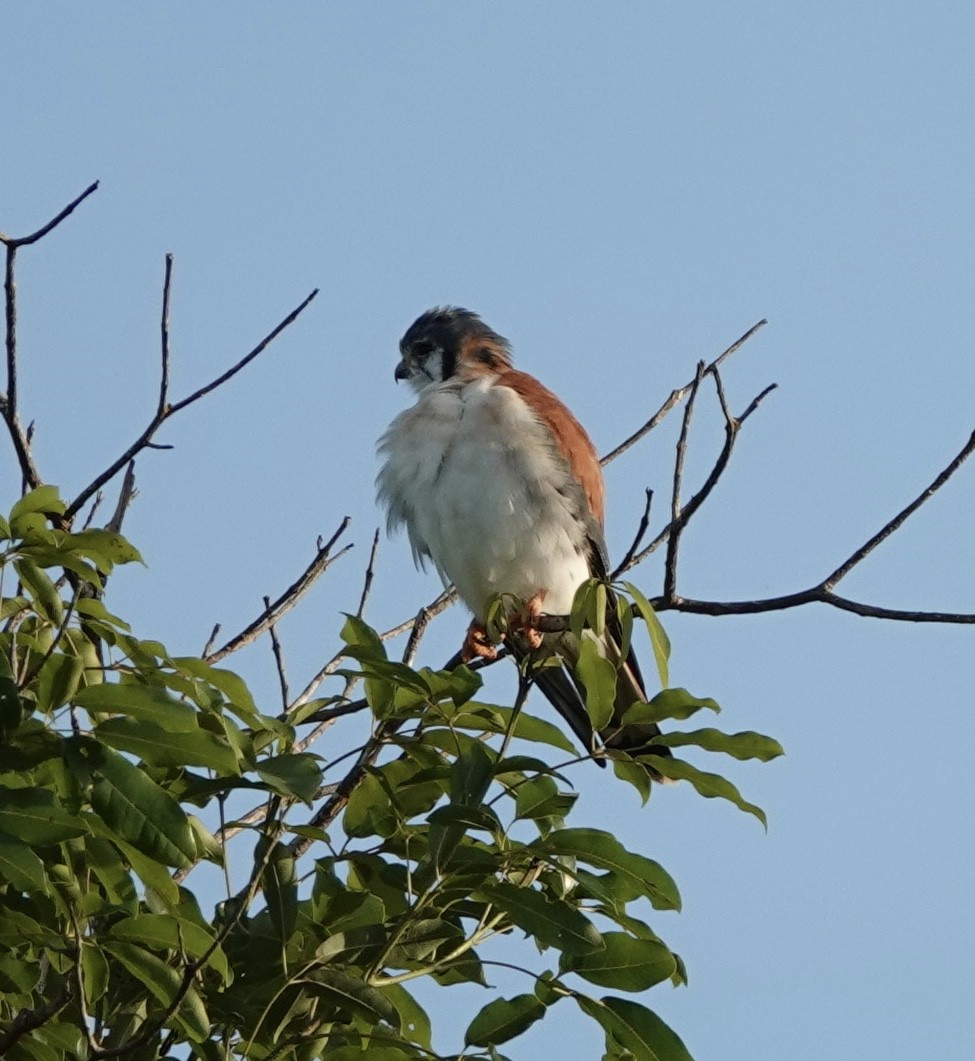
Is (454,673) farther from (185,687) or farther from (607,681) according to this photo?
(185,687)

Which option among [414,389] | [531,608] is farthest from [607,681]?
[414,389]

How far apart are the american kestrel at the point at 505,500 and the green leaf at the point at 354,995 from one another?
2.13 m

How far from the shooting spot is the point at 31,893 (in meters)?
1.70

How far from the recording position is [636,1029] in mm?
1797

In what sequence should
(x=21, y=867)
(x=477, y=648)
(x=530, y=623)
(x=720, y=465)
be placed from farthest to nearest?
(x=477, y=648), (x=530, y=623), (x=720, y=465), (x=21, y=867)

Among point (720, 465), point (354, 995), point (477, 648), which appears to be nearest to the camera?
point (354, 995)

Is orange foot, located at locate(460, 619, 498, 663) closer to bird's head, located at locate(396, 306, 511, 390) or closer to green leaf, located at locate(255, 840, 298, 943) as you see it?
bird's head, located at locate(396, 306, 511, 390)

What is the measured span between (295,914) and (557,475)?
2392mm

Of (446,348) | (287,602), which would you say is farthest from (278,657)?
(446,348)

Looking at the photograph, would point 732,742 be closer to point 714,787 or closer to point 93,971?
point 714,787

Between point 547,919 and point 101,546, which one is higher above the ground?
point 101,546

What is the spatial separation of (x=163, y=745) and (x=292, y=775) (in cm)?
15

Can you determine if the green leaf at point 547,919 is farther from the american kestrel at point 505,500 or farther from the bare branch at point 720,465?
the american kestrel at point 505,500

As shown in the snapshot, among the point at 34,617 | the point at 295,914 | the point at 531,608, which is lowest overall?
the point at 295,914
